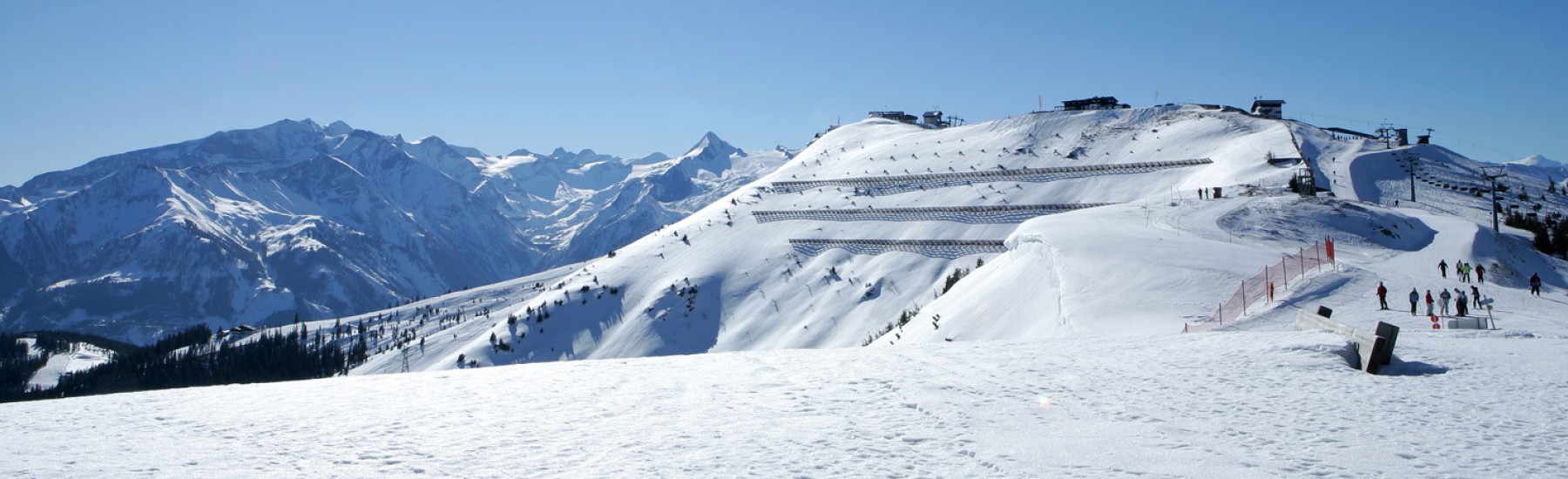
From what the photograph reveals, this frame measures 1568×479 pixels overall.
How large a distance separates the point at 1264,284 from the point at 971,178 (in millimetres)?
87069

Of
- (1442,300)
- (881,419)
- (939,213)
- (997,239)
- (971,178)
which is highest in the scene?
(971,178)

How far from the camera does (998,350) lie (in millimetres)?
28500

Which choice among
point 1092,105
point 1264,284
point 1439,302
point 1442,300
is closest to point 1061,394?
point 1442,300

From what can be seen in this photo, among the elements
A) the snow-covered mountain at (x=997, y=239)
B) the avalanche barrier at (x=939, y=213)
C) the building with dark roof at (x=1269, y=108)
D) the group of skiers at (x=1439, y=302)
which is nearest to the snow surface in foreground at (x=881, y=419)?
the group of skiers at (x=1439, y=302)

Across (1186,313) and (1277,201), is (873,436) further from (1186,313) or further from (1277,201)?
(1277,201)

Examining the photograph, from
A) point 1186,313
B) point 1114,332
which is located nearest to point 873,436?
point 1114,332

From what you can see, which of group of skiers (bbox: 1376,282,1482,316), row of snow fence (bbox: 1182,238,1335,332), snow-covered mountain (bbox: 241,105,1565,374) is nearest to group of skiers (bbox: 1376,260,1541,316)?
group of skiers (bbox: 1376,282,1482,316)

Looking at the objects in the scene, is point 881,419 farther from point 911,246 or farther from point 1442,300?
point 911,246

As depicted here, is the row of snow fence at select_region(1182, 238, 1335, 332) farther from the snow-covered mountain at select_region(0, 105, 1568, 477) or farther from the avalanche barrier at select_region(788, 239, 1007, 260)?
the avalanche barrier at select_region(788, 239, 1007, 260)

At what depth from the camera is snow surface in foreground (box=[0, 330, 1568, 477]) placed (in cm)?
1667

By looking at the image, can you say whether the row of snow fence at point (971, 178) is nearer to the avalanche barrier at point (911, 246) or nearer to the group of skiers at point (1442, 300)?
the avalanche barrier at point (911, 246)

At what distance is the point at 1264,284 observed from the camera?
3828 cm

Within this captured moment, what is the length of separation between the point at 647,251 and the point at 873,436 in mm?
108218

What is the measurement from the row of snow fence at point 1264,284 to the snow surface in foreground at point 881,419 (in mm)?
7365
